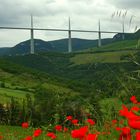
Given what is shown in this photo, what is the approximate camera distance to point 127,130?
4.21m

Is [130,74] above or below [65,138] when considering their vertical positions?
above

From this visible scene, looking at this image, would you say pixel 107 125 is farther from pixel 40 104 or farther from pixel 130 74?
pixel 40 104

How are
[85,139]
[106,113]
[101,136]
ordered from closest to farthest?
[85,139] → [101,136] → [106,113]

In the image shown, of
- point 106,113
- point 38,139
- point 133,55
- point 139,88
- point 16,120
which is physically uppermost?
point 133,55

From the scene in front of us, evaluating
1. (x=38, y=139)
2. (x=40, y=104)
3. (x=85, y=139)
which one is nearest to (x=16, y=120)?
(x=40, y=104)

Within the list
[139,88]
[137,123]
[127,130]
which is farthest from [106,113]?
[137,123]

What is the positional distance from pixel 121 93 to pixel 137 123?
12.3 ft

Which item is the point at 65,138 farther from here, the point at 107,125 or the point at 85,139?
the point at 85,139

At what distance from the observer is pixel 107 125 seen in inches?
288

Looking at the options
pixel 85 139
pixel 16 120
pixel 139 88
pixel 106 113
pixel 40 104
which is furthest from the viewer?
pixel 40 104

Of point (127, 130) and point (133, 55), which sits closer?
point (127, 130)

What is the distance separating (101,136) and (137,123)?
303cm

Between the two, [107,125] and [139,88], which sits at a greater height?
[139,88]

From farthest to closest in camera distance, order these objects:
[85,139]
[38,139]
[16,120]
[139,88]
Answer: [16,120]
[38,139]
[139,88]
[85,139]
